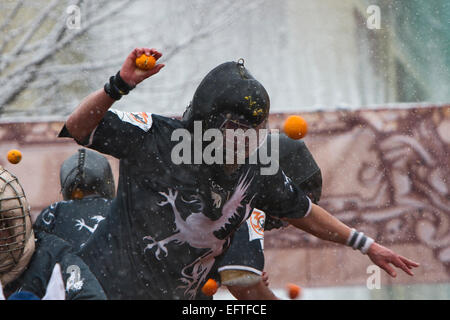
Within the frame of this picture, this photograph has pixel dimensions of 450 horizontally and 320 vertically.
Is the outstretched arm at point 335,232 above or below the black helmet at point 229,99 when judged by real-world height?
below

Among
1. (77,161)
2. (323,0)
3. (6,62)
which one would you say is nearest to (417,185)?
(77,161)

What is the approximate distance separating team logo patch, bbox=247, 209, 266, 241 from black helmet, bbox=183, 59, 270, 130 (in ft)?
3.44

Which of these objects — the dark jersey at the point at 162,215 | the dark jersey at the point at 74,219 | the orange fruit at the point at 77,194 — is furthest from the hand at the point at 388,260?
the orange fruit at the point at 77,194

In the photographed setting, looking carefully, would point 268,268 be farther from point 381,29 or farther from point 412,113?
point 381,29

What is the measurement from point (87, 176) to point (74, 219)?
0.60 metres

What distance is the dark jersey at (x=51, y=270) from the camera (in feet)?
8.62

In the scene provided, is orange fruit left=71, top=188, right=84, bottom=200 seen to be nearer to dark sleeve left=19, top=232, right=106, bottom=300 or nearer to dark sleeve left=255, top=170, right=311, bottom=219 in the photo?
dark sleeve left=19, top=232, right=106, bottom=300

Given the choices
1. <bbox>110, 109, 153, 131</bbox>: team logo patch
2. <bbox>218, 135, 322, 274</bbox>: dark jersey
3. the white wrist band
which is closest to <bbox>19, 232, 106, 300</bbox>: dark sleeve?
<bbox>110, 109, 153, 131</bbox>: team logo patch

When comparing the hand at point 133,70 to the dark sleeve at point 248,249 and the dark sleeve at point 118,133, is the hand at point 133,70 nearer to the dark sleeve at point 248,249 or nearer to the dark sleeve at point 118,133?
the dark sleeve at point 118,133

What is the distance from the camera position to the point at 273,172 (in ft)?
10.2

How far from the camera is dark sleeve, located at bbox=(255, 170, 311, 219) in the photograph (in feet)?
10.2

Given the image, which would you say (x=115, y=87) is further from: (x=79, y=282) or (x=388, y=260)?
(x=388, y=260)

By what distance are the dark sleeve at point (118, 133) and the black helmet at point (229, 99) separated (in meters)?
0.24
